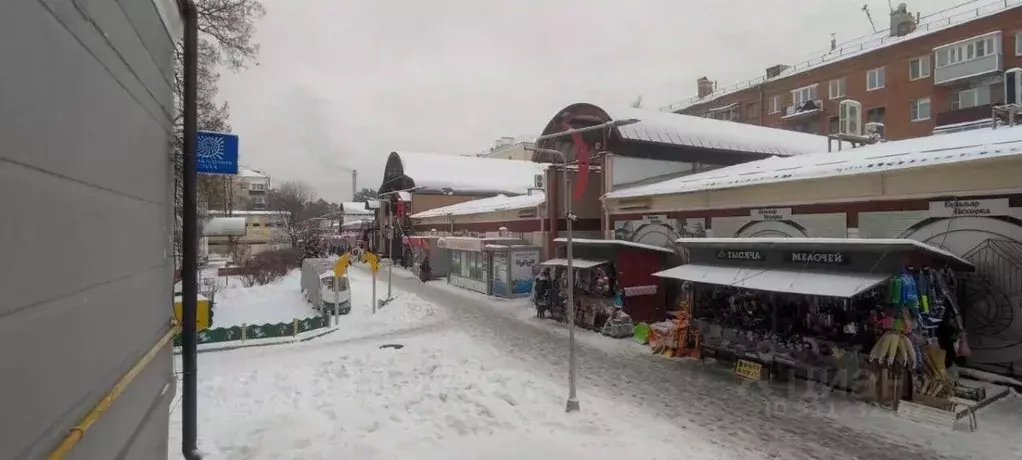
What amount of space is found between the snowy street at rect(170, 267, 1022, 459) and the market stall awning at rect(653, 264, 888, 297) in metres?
2.06

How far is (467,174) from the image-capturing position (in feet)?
168

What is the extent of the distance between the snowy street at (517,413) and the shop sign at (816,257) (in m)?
2.64

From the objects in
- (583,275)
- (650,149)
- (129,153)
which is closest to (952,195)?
(583,275)

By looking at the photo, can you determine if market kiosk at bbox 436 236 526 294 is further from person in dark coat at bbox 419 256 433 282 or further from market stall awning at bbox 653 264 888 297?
market stall awning at bbox 653 264 888 297

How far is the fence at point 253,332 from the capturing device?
1463 cm

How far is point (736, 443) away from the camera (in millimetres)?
8312

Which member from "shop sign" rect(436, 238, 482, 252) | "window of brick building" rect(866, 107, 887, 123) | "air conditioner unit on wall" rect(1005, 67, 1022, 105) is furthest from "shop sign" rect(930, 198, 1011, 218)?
"window of brick building" rect(866, 107, 887, 123)

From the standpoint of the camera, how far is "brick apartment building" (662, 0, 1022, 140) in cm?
2889

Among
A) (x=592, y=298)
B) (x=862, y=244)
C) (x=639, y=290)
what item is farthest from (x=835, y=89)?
(x=862, y=244)

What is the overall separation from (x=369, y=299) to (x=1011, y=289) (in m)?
20.9

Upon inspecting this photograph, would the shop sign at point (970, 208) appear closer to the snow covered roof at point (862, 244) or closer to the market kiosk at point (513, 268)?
the snow covered roof at point (862, 244)

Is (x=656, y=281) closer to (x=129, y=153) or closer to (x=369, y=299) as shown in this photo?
(x=369, y=299)

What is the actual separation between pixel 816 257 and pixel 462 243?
1916 centimetres

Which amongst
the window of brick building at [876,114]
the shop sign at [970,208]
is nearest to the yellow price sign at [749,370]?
the shop sign at [970,208]
